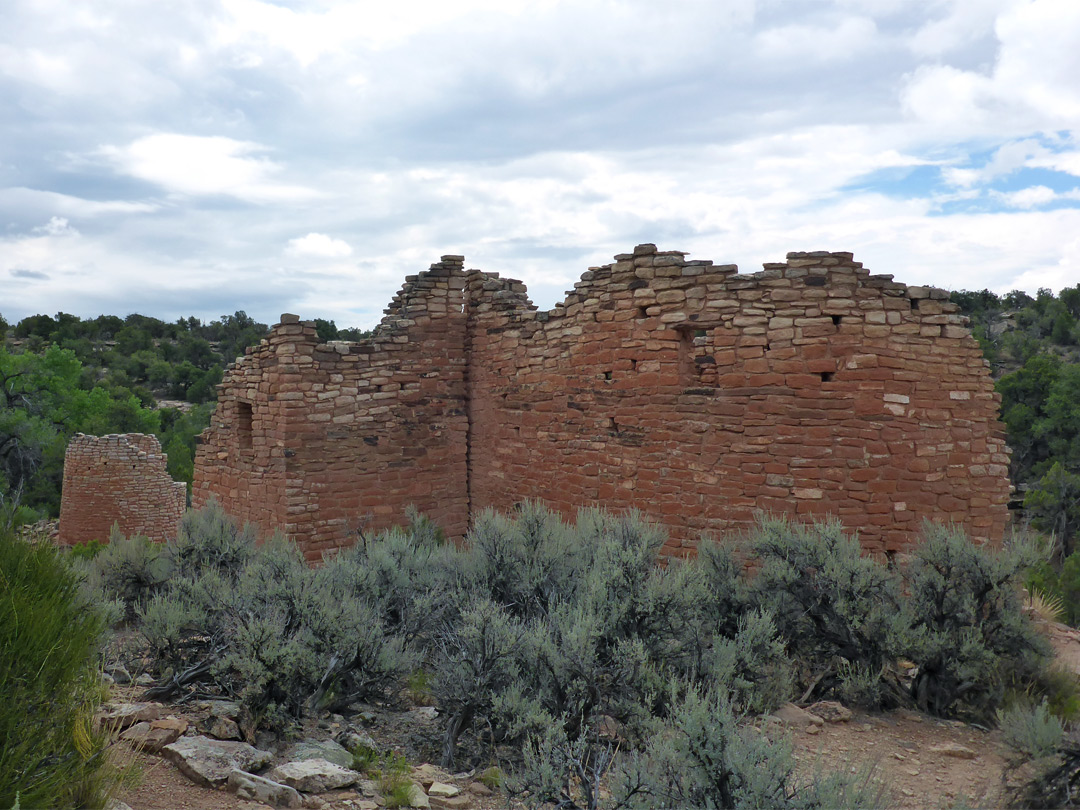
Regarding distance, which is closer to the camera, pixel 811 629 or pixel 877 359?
pixel 811 629

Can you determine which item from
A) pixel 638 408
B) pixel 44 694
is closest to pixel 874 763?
pixel 44 694

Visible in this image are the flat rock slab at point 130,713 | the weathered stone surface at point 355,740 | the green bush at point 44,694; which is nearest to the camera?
the green bush at point 44,694

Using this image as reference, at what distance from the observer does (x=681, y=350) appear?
7582mm

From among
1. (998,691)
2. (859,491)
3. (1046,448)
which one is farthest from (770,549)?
(1046,448)

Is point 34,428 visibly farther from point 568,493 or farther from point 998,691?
point 998,691

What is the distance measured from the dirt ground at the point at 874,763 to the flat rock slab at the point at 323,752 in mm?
309

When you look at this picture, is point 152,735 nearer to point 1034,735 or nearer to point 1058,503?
point 1034,735

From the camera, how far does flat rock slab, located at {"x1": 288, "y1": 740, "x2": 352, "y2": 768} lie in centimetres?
425

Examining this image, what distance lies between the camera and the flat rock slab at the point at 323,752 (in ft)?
13.9

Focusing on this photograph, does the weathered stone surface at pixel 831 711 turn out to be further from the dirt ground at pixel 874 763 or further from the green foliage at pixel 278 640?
the green foliage at pixel 278 640

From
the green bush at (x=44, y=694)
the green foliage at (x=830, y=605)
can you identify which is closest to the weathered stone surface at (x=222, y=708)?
the green bush at (x=44, y=694)

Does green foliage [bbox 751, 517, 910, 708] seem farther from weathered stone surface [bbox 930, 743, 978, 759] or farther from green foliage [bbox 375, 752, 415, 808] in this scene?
green foliage [bbox 375, 752, 415, 808]

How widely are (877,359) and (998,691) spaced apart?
9.41 ft

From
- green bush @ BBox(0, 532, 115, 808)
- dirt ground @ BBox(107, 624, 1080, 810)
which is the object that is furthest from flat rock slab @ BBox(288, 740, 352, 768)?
green bush @ BBox(0, 532, 115, 808)
